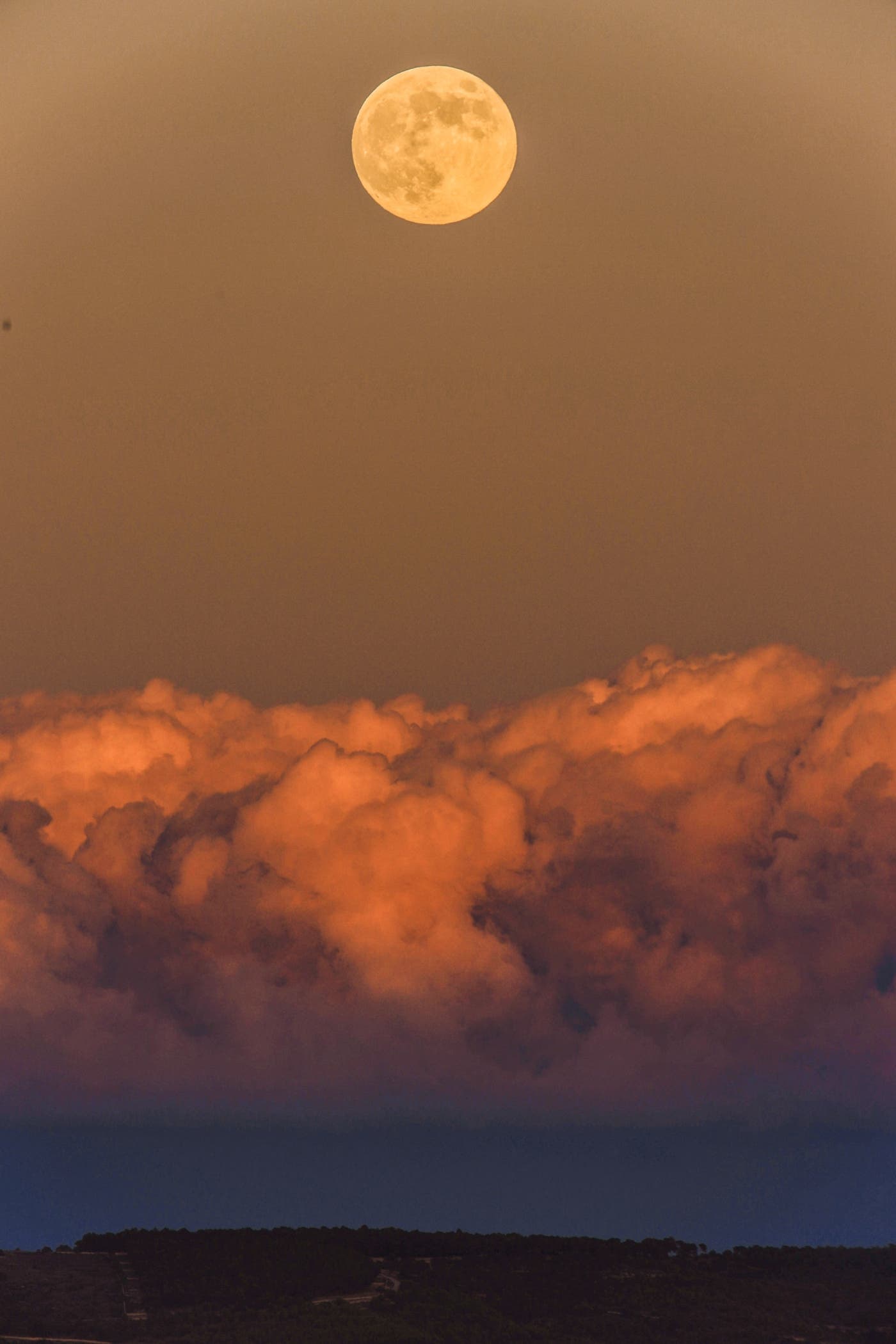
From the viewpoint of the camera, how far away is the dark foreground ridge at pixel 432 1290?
26281mm

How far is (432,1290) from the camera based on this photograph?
30.0 m

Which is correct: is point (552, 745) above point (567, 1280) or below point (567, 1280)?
above

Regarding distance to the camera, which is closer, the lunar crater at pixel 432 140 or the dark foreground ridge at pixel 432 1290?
the lunar crater at pixel 432 140

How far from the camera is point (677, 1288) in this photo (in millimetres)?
30922

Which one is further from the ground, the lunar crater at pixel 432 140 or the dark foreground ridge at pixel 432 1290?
the lunar crater at pixel 432 140

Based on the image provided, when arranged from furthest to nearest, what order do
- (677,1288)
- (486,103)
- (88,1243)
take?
(88,1243) → (677,1288) → (486,103)

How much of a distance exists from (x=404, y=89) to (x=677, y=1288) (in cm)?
3120

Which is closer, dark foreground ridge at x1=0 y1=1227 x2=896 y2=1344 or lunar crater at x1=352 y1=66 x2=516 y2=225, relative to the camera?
lunar crater at x1=352 y1=66 x2=516 y2=225

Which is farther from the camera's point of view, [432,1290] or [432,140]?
[432,1290]

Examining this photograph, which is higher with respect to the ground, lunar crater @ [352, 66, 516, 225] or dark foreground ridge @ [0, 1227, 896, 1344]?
lunar crater @ [352, 66, 516, 225]

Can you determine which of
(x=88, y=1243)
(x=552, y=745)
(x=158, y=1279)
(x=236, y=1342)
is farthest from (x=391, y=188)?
(x=88, y=1243)

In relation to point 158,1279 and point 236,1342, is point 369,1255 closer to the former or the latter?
point 158,1279

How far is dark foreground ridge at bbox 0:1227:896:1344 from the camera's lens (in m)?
26.3

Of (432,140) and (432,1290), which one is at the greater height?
(432,140)
